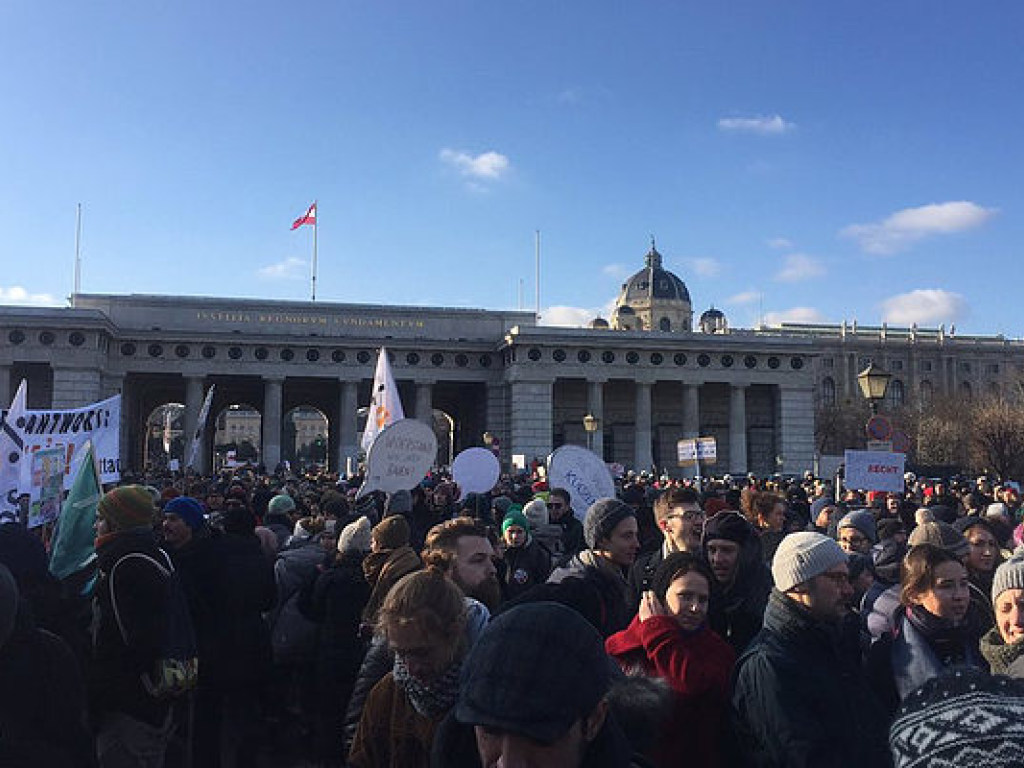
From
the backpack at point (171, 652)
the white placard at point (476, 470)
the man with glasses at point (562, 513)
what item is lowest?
the backpack at point (171, 652)

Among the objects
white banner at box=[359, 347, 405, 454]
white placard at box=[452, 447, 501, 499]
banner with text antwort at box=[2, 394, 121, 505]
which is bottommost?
white placard at box=[452, 447, 501, 499]

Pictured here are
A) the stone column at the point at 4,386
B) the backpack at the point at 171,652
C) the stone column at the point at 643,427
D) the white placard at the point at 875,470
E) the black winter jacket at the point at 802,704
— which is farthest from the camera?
the stone column at the point at 643,427

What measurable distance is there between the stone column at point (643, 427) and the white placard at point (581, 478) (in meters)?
39.7

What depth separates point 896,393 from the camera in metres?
95.4

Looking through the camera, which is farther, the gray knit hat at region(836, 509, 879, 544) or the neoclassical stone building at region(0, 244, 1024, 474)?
the neoclassical stone building at region(0, 244, 1024, 474)

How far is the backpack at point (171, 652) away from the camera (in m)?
5.00

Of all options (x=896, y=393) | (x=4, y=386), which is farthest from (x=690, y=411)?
(x=896, y=393)

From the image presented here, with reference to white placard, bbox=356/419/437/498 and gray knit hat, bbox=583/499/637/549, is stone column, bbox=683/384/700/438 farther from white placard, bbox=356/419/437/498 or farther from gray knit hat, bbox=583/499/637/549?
gray knit hat, bbox=583/499/637/549

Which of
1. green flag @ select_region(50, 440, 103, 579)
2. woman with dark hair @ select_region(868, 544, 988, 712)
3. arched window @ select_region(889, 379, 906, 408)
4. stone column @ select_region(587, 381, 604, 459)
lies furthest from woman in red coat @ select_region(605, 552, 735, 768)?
arched window @ select_region(889, 379, 906, 408)

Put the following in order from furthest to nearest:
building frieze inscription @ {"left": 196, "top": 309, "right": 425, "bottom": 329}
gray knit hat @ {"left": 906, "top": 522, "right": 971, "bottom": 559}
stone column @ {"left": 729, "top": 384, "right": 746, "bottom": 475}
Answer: stone column @ {"left": 729, "top": 384, "right": 746, "bottom": 475} < building frieze inscription @ {"left": 196, "top": 309, "right": 425, "bottom": 329} < gray knit hat @ {"left": 906, "top": 522, "right": 971, "bottom": 559}

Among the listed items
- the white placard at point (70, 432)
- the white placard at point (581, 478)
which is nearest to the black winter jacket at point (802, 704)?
the white placard at point (581, 478)

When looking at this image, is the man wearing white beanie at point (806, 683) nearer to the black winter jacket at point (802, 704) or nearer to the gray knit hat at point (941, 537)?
the black winter jacket at point (802, 704)

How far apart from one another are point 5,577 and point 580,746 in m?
2.43

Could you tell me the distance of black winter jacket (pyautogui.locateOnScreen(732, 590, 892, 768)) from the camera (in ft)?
11.1
